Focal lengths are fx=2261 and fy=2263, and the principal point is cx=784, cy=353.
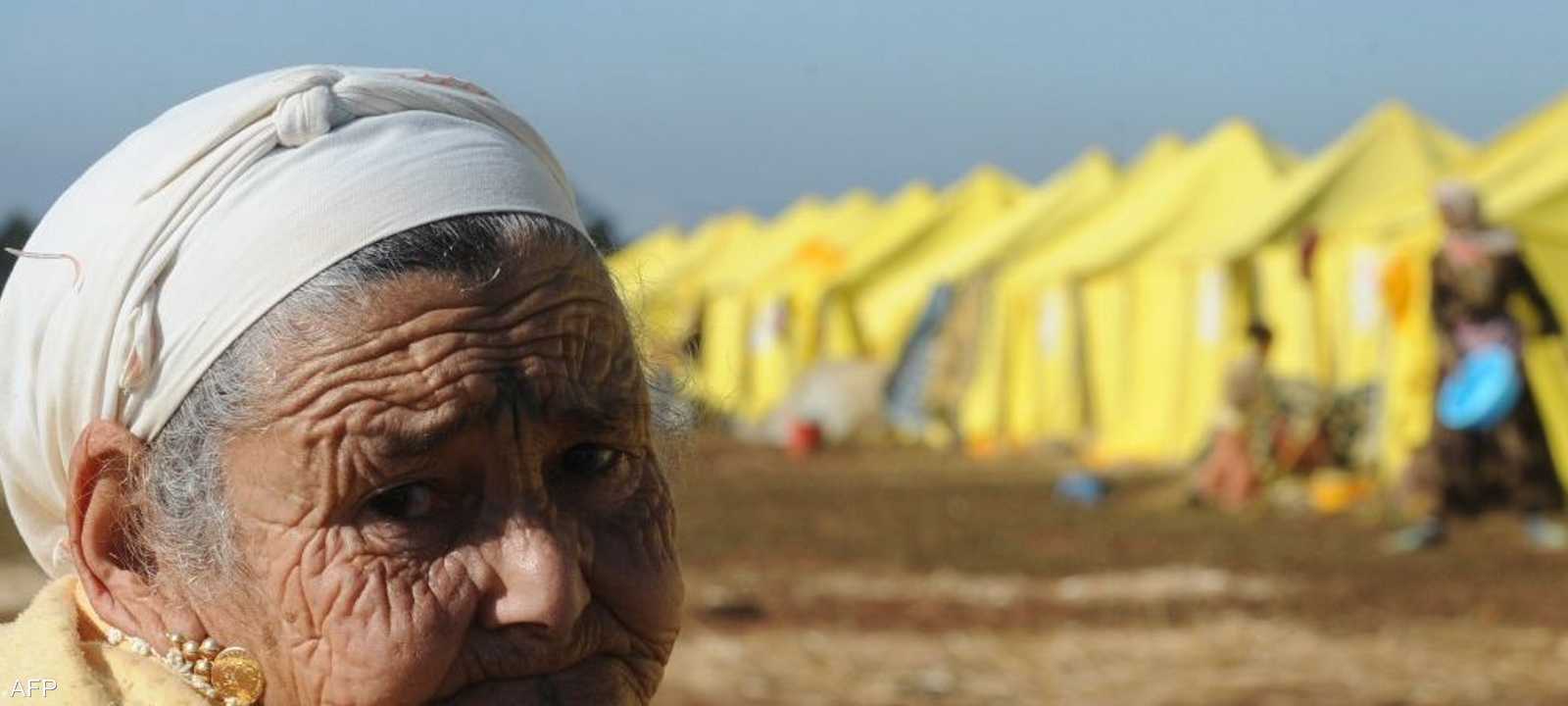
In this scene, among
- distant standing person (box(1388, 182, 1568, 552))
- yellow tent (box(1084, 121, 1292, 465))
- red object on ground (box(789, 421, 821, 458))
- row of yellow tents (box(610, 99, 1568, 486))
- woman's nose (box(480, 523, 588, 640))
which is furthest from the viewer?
red object on ground (box(789, 421, 821, 458))

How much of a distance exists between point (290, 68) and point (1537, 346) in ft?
52.5

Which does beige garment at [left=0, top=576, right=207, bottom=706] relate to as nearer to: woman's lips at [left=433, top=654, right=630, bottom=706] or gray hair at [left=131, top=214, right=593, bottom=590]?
gray hair at [left=131, top=214, right=593, bottom=590]

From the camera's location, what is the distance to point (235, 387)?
2.21m

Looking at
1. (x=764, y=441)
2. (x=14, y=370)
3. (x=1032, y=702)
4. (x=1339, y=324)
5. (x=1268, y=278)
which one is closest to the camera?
(x=14, y=370)

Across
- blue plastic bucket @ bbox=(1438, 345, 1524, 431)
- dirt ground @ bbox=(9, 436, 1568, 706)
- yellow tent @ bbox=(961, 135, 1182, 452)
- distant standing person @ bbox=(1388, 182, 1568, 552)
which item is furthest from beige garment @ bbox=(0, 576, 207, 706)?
yellow tent @ bbox=(961, 135, 1182, 452)

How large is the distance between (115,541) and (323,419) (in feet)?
0.98

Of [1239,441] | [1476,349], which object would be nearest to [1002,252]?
[1239,441]

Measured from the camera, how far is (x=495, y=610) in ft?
7.12

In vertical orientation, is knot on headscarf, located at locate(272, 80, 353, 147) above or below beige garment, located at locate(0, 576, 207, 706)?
above

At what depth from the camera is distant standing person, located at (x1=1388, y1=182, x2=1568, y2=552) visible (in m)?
Answer: 15.4

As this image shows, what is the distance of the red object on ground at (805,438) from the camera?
2972cm

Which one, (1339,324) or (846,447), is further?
(846,447)

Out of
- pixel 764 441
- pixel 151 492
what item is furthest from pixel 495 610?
pixel 764 441

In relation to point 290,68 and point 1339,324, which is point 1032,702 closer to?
point 290,68
